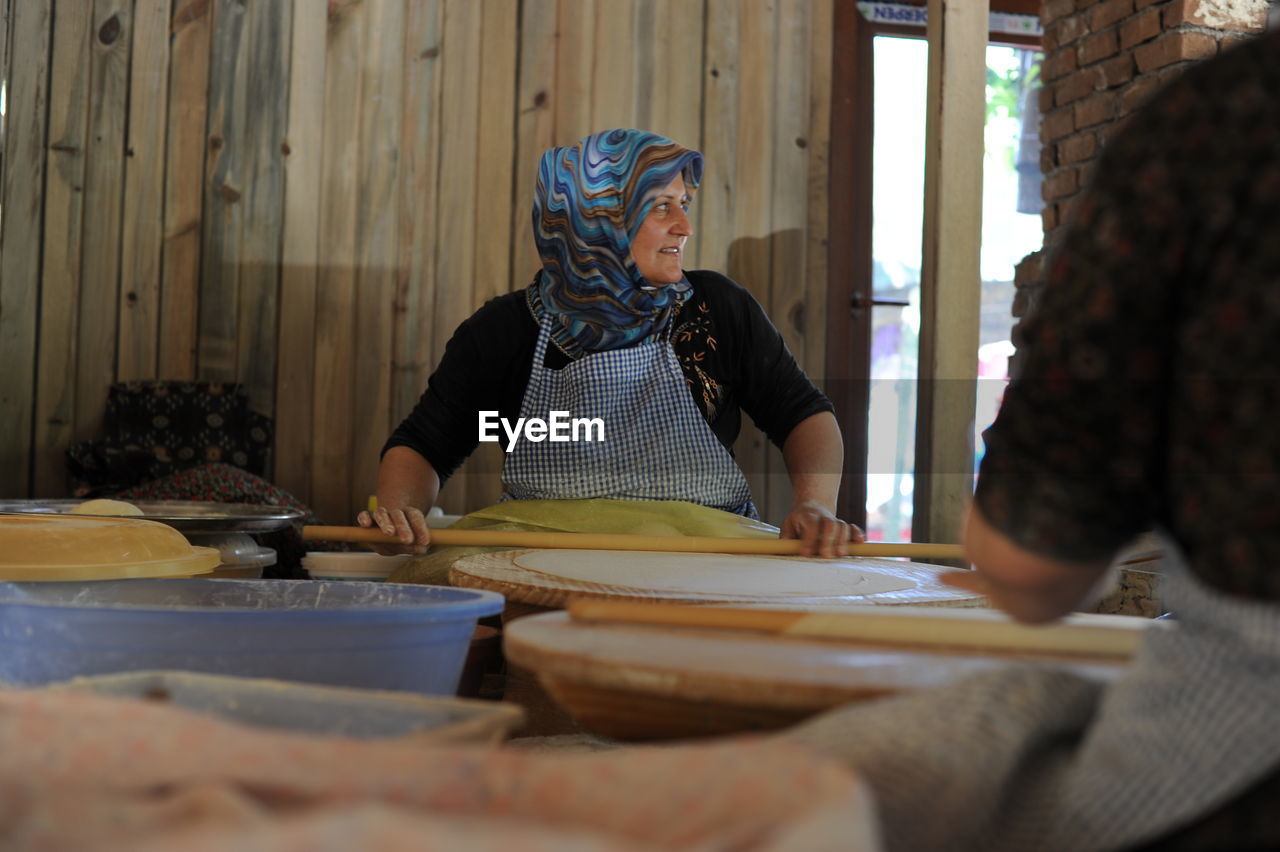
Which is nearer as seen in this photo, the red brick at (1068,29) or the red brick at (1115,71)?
the red brick at (1115,71)

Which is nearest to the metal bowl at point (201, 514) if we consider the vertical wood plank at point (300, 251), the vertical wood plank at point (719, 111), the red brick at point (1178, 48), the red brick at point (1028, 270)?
the vertical wood plank at point (300, 251)

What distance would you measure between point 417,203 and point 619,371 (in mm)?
1452

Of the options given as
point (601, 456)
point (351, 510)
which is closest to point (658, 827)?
point (601, 456)

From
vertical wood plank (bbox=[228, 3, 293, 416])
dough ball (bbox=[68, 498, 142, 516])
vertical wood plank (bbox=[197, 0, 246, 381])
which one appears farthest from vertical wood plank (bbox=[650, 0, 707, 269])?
dough ball (bbox=[68, 498, 142, 516])

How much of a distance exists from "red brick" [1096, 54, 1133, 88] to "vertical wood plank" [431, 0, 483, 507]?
188 centimetres

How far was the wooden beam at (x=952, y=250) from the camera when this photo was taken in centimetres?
274

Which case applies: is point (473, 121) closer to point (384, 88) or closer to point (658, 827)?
point (384, 88)

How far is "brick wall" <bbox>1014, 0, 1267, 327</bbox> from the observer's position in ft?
9.95

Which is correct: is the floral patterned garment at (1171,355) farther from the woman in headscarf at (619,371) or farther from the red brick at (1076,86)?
the red brick at (1076,86)

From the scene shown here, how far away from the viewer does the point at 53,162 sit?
11.8ft

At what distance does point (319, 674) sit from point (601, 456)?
1515 millimetres

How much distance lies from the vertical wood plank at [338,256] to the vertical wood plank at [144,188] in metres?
0.49

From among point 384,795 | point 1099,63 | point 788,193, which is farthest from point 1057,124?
point 384,795

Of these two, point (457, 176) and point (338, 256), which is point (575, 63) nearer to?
point (457, 176)
